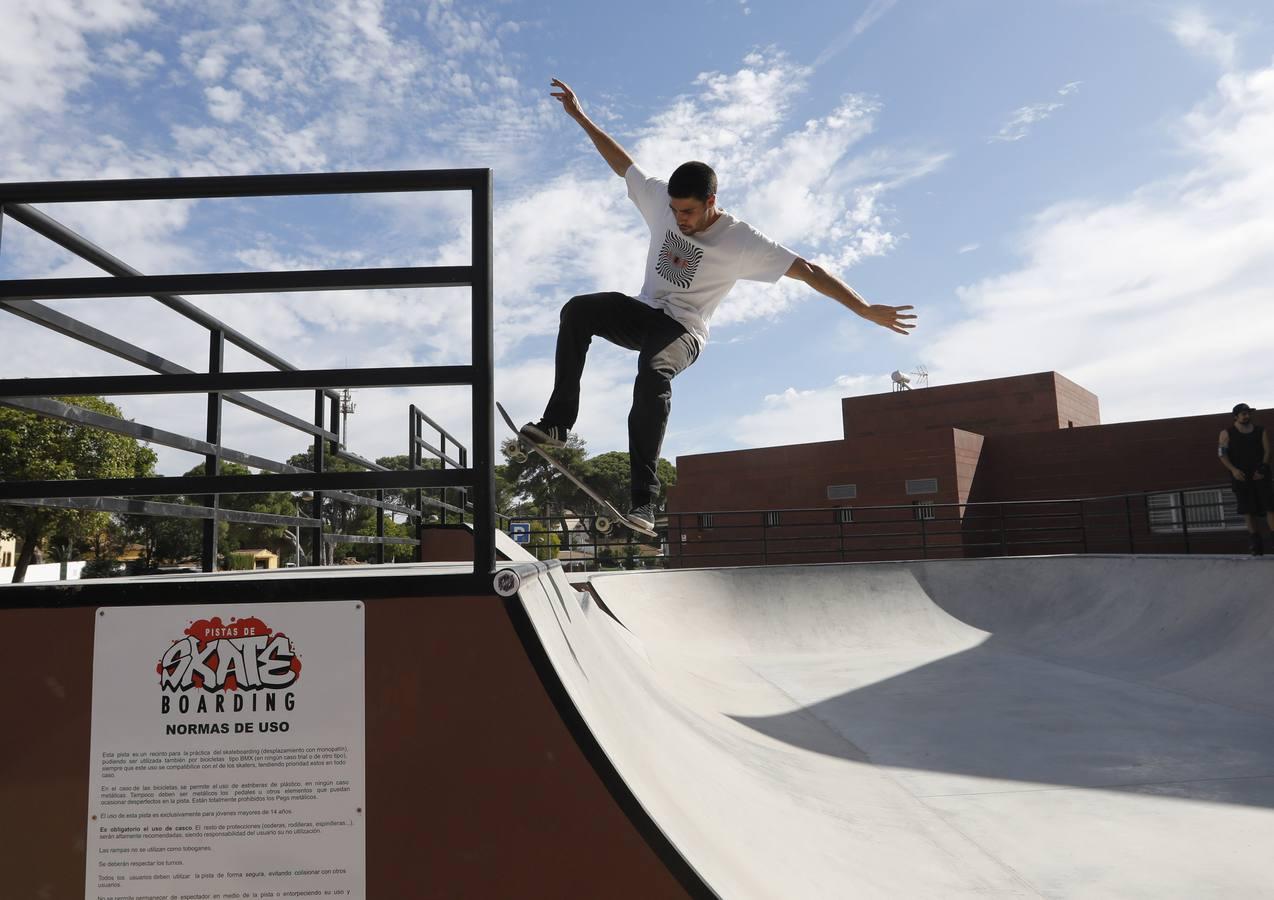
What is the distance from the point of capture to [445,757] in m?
1.80

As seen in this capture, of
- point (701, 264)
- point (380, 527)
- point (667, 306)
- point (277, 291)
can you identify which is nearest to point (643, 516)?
point (667, 306)

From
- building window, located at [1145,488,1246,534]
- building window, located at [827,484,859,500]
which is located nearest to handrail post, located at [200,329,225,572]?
building window, located at [1145,488,1246,534]

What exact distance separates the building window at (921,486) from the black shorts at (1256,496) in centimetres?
1389

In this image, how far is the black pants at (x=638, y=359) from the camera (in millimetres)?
3262

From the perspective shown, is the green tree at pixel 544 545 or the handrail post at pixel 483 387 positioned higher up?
the handrail post at pixel 483 387

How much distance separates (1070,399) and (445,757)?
2984cm

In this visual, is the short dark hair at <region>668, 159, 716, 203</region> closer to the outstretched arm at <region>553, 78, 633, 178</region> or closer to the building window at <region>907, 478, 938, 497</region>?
the outstretched arm at <region>553, 78, 633, 178</region>

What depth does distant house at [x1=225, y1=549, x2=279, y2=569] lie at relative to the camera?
54.2 metres

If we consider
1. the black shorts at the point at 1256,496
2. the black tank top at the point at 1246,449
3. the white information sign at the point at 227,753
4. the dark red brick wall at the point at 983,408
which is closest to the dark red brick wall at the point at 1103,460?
the dark red brick wall at the point at 983,408

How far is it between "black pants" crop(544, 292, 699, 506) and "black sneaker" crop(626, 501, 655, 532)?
4.7 inches

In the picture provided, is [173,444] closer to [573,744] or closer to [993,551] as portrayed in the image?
[573,744]

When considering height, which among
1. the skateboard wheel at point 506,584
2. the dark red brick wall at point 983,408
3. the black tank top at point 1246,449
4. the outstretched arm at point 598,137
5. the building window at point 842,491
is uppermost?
the dark red brick wall at point 983,408

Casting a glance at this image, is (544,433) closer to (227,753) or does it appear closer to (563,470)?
(563,470)

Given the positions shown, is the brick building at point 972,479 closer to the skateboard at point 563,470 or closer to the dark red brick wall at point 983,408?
the dark red brick wall at point 983,408
